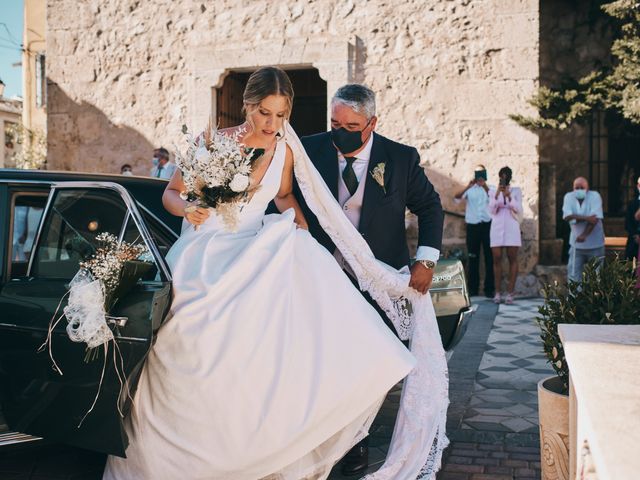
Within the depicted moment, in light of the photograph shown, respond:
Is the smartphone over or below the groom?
over

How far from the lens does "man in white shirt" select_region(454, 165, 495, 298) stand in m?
10.6

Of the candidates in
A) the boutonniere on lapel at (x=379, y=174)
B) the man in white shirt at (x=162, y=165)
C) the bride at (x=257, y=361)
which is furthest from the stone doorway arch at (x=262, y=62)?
the bride at (x=257, y=361)

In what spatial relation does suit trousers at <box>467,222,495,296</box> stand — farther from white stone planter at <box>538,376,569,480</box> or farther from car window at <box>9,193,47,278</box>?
car window at <box>9,193,47,278</box>

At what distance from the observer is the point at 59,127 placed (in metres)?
12.4

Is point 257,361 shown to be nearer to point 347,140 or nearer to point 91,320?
point 91,320

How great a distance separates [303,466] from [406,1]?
9013mm

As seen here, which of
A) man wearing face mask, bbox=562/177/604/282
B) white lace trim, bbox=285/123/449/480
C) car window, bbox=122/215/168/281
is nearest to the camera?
car window, bbox=122/215/168/281

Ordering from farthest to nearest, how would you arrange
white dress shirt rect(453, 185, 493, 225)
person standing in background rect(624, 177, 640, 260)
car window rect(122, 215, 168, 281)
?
white dress shirt rect(453, 185, 493, 225)
person standing in background rect(624, 177, 640, 260)
car window rect(122, 215, 168, 281)

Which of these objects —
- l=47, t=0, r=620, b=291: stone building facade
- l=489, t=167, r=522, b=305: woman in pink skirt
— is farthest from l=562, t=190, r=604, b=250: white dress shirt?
l=489, t=167, r=522, b=305: woman in pink skirt

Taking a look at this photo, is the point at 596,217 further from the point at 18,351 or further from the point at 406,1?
the point at 18,351

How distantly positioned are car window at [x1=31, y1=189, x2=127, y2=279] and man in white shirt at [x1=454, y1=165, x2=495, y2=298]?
7.60 metres

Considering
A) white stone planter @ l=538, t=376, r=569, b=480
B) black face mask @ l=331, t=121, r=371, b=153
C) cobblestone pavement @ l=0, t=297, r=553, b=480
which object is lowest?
cobblestone pavement @ l=0, t=297, r=553, b=480

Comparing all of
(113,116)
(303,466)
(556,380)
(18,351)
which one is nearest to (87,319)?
(18,351)

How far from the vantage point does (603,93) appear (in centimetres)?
1094
